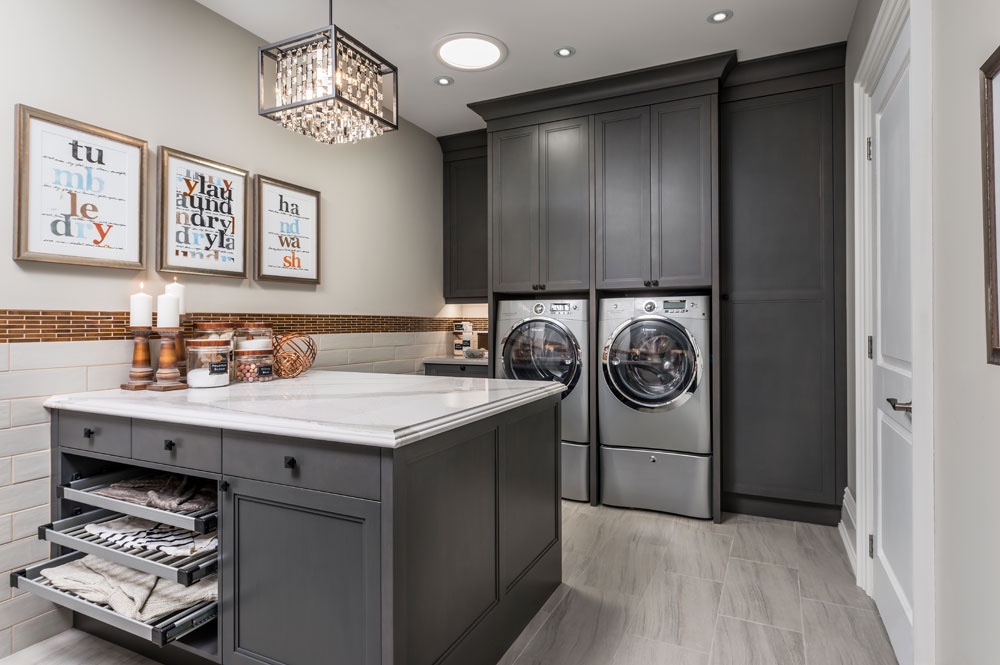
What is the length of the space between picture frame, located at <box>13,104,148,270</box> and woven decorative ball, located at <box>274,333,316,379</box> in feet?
2.08

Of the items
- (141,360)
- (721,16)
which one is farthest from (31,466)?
(721,16)

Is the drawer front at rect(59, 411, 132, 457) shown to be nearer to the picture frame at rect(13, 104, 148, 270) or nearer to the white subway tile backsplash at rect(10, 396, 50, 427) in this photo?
the white subway tile backsplash at rect(10, 396, 50, 427)

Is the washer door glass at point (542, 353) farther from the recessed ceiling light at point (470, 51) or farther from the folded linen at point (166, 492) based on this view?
the folded linen at point (166, 492)

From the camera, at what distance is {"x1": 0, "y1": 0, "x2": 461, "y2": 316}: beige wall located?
1867 mm

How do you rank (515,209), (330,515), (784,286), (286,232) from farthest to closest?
(515,209)
(784,286)
(286,232)
(330,515)

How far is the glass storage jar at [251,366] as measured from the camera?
7.50ft

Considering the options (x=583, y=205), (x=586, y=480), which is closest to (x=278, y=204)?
(x=583, y=205)

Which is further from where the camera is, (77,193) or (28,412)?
(77,193)

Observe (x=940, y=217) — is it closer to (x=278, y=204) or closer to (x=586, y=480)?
(x=586, y=480)

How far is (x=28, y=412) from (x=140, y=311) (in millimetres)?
484

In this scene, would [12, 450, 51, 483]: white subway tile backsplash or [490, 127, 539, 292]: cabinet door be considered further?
[490, 127, 539, 292]: cabinet door

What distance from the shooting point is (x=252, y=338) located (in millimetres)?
2350

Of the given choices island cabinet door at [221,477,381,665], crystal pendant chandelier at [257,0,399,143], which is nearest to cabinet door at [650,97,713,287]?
crystal pendant chandelier at [257,0,399,143]

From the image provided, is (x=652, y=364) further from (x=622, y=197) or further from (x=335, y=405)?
(x=335, y=405)
